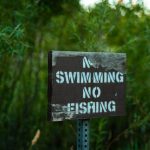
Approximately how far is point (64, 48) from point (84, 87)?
317 cm

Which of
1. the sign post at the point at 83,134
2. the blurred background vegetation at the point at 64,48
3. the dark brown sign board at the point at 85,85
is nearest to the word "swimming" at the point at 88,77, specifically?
the dark brown sign board at the point at 85,85

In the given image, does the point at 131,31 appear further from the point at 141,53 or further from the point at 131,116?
the point at 131,116

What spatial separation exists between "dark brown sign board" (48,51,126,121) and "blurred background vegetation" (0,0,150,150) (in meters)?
0.44

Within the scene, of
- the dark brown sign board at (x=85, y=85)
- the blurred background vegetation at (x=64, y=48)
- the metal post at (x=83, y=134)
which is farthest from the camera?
the blurred background vegetation at (x=64, y=48)

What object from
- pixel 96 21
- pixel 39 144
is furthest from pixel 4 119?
pixel 96 21

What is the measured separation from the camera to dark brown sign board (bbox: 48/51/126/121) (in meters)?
3.39

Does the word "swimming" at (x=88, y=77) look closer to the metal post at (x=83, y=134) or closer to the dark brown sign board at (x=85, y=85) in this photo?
the dark brown sign board at (x=85, y=85)

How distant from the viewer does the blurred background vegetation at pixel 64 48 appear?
4633 millimetres

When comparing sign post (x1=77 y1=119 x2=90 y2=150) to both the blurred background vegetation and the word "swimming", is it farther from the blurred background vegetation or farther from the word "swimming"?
the blurred background vegetation

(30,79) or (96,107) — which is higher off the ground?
(30,79)

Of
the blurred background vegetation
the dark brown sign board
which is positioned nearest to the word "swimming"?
the dark brown sign board

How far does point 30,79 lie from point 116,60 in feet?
10.0

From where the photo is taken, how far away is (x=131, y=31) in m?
5.77

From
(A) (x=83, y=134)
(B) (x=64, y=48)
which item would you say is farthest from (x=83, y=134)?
(B) (x=64, y=48)
